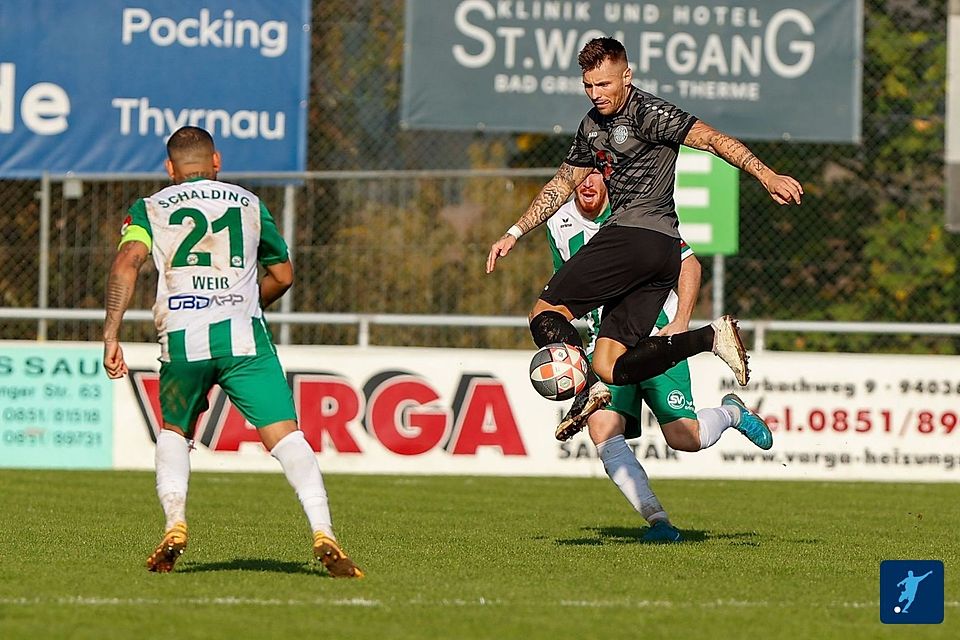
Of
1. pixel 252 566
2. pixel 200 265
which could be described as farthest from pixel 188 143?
pixel 252 566

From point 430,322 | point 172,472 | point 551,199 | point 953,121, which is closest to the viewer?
point 172,472

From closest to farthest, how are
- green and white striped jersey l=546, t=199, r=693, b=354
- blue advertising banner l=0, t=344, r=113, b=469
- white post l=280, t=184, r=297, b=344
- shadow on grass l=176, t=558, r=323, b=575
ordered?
1. shadow on grass l=176, t=558, r=323, b=575
2. green and white striped jersey l=546, t=199, r=693, b=354
3. blue advertising banner l=0, t=344, r=113, b=469
4. white post l=280, t=184, r=297, b=344

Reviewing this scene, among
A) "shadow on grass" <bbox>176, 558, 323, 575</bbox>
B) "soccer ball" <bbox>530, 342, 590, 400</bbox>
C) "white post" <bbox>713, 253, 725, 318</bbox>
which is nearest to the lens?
"shadow on grass" <bbox>176, 558, 323, 575</bbox>

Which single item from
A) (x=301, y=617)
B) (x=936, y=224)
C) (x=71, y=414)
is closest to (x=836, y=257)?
(x=936, y=224)

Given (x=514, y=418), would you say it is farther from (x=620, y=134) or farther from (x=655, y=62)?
(x=620, y=134)

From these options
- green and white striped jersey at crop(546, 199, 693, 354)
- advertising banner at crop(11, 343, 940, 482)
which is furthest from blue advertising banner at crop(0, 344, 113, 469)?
green and white striped jersey at crop(546, 199, 693, 354)

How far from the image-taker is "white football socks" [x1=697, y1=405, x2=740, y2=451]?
9445 mm

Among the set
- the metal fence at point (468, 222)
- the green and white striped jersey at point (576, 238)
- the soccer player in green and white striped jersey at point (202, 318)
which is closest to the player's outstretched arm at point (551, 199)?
the green and white striped jersey at point (576, 238)

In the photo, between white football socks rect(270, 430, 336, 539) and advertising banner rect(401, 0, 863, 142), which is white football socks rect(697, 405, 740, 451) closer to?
white football socks rect(270, 430, 336, 539)

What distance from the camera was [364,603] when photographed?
6.50m

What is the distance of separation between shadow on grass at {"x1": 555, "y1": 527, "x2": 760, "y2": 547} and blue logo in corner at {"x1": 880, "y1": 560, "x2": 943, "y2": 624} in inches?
107

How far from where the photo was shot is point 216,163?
7.51 m

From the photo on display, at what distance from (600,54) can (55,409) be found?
8.23 metres

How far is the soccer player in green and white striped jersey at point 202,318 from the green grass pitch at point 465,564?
15.6 inches
